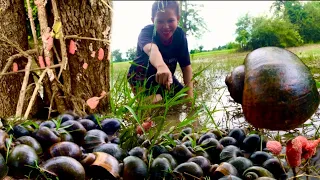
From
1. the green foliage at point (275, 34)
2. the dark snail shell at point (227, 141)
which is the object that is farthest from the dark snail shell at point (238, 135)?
the green foliage at point (275, 34)

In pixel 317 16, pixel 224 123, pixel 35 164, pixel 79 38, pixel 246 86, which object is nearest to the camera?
pixel 35 164

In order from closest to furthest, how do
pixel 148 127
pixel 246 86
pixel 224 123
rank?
pixel 246 86 < pixel 148 127 < pixel 224 123

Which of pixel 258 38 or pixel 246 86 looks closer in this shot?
pixel 246 86

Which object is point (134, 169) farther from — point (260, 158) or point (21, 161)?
point (260, 158)

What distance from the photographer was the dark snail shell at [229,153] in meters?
1.17

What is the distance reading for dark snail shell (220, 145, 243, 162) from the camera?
1175mm

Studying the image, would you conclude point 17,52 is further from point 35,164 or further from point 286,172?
point 286,172

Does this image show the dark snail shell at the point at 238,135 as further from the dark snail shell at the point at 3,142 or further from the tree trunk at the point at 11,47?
the tree trunk at the point at 11,47

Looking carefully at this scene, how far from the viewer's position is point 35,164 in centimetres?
92

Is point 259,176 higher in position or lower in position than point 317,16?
lower

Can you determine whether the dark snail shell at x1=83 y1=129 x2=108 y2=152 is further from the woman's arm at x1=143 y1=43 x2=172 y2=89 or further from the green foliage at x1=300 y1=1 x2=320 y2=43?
the green foliage at x1=300 y1=1 x2=320 y2=43

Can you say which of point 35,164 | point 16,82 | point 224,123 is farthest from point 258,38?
point 35,164

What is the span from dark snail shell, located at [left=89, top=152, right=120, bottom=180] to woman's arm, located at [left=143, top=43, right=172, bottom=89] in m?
1.22

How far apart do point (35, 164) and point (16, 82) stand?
1.11 metres
